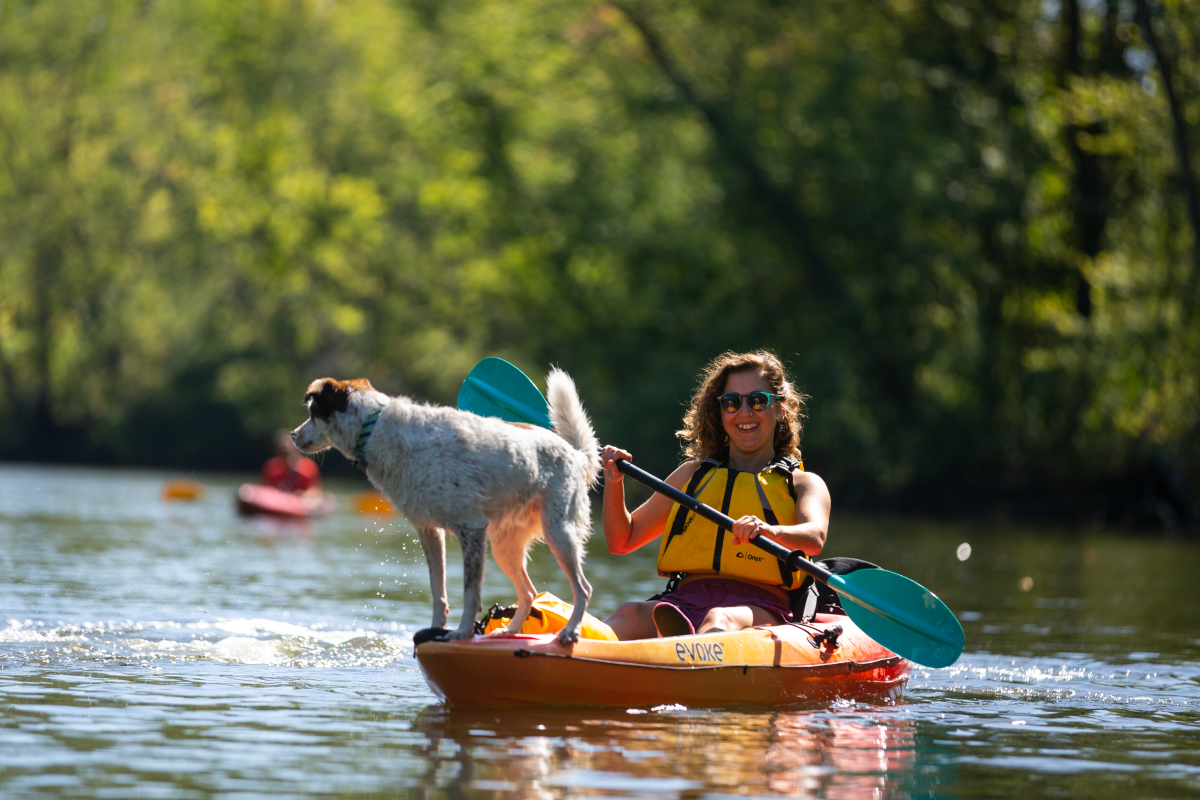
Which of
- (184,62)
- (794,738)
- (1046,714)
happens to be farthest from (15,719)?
(184,62)

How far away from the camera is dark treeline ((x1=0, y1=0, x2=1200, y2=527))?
20.6 meters

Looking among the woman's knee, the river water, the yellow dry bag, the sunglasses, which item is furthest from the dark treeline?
the yellow dry bag

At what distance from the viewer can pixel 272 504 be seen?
18125mm

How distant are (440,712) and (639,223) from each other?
63.1 ft

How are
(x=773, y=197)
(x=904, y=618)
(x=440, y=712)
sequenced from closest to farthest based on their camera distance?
1. (x=440, y=712)
2. (x=904, y=618)
3. (x=773, y=197)

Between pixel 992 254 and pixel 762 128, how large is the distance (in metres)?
4.27

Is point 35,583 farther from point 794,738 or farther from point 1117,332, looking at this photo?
point 1117,332

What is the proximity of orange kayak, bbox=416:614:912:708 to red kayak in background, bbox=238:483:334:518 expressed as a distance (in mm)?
12580

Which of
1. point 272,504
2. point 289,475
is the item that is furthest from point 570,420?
point 289,475

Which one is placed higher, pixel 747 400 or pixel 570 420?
pixel 747 400

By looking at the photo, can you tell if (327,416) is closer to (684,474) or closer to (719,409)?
(684,474)

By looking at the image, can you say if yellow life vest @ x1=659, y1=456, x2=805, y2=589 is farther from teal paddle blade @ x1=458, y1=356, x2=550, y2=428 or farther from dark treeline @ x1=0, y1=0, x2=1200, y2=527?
dark treeline @ x1=0, y1=0, x2=1200, y2=527

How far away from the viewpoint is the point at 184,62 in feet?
110

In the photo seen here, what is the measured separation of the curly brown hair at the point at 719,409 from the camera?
6.51 metres
